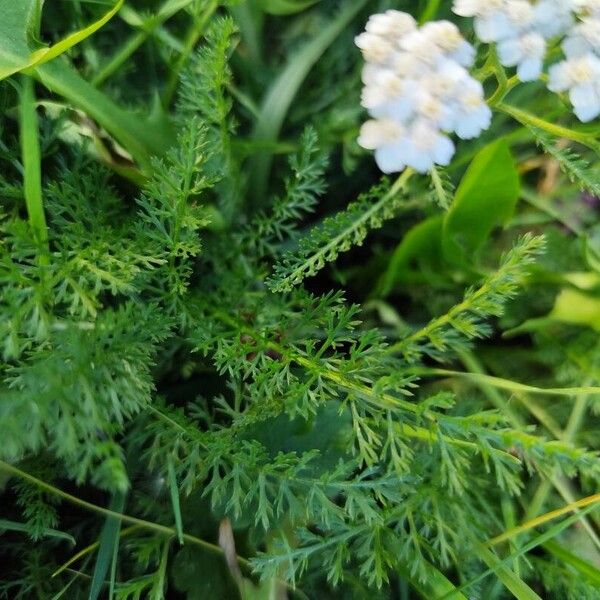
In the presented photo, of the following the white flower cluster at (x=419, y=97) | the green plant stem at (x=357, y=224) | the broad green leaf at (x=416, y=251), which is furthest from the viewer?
the broad green leaf at (x=416, y=251)

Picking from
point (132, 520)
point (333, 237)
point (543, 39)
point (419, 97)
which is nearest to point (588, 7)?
point (543, 39)

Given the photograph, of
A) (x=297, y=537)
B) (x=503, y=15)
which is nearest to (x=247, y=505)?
(x=297, y=537)

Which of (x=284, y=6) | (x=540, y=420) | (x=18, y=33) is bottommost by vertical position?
(x=540, y=420)

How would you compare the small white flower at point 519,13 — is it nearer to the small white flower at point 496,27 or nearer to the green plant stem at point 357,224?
the small white flower at point 496,27

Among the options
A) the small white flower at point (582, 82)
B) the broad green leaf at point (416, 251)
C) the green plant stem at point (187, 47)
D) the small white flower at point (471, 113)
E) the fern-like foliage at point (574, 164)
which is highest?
the green plant stem at point (187, 47)

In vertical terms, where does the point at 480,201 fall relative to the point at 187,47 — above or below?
below

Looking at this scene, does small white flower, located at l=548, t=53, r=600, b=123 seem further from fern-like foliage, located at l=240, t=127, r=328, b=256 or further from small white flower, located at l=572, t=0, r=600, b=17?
fern-like foliage, located at l=240, t=127, r=328, b=256

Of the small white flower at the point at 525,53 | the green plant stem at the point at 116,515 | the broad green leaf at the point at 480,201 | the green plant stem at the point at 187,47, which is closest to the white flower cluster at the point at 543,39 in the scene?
the small white flower at the point at 525,53

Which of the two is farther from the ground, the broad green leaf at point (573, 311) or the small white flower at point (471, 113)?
the small white flower at point (471, 113)

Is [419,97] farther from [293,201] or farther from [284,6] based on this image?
[284,6]
